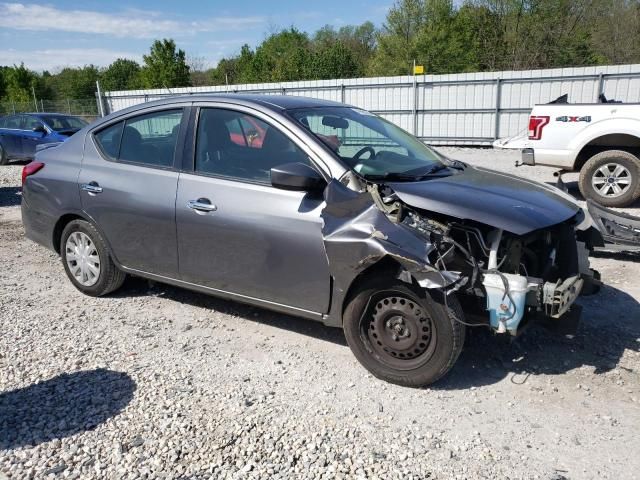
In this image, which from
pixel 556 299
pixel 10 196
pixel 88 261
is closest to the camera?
pixel 556 299

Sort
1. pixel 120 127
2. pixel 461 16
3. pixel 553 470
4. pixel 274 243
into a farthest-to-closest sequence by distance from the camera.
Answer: pixel 461 16 → pixel 120 127 → pixel 274 243 → pixel 553 470

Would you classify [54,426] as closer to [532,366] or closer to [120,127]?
[120,127]

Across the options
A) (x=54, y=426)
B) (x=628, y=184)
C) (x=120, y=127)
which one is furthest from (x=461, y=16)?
(x=54, y=426)

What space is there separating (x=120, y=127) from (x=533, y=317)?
3.64 metres

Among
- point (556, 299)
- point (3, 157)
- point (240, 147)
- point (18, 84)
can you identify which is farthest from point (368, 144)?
point (18, 84)

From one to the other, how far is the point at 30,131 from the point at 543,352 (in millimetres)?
14733

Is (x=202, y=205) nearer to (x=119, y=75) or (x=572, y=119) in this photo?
(x=572, y=119)

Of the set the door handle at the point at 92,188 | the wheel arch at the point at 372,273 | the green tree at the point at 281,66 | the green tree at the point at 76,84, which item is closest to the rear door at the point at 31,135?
the door handle at the point at 92,188

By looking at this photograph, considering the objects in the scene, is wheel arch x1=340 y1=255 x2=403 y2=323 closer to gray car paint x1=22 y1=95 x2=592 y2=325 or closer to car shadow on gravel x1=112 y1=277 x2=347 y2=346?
gray car paint x1=22 y1=95 x2=592 y2=325

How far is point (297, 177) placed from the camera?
10.7ft

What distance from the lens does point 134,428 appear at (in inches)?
114

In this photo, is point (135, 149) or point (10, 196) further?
point (10, 196)

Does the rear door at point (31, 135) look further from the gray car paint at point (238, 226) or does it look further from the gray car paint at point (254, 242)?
the gray car paint at point (254, 242)

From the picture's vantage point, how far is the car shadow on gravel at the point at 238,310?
13.5 ft
